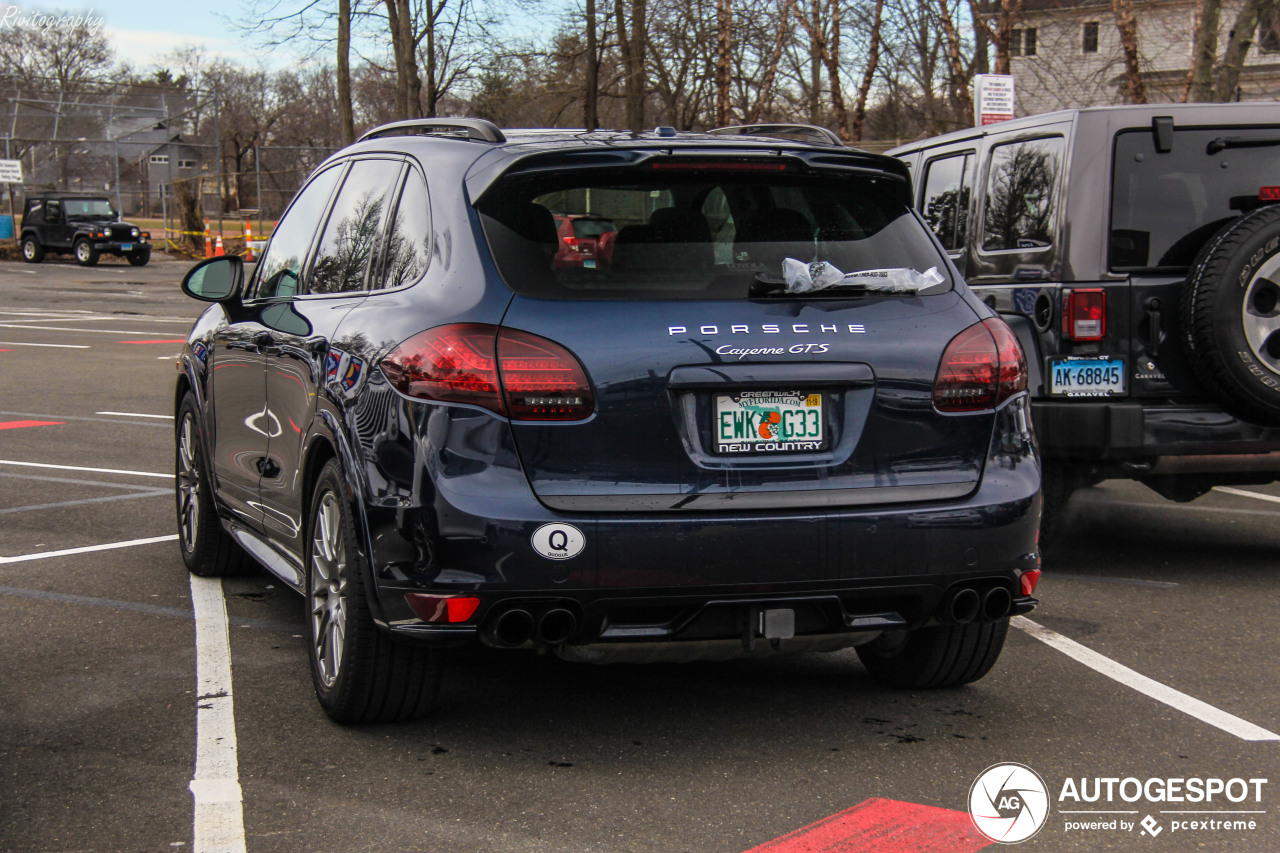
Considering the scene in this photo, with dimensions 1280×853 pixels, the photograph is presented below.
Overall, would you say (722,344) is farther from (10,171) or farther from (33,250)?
(10,171)

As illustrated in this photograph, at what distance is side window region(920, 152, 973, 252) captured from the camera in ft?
24.9

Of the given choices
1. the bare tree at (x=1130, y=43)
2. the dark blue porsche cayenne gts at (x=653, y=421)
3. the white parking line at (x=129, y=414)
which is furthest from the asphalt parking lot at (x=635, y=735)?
the bare tree at (x=1130, y=43)

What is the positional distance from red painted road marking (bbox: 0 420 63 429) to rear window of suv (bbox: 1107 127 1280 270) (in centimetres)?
867

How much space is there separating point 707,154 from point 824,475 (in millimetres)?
952

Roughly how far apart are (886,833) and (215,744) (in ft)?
6.34

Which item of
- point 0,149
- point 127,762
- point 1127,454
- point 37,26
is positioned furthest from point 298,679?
point 37,26

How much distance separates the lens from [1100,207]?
250 inches

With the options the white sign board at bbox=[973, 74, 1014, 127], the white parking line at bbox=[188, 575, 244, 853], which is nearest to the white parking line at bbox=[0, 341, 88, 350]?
the white sign board at bbox=[973, 74, 1014, 127]

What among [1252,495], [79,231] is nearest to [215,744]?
[1252,495]

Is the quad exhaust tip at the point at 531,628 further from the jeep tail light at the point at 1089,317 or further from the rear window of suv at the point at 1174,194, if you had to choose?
the rear window of suv at the point at 1174,194

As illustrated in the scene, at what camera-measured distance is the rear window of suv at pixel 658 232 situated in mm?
4020

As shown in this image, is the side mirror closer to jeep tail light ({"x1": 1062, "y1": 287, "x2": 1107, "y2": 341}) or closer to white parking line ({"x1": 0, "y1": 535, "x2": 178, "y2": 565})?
white parking line ({"x1": 0, "y1": 535, "x2": 178, "y2": 565})

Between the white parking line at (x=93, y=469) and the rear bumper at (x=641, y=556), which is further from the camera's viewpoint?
the white parking line at (x=93, y=469)

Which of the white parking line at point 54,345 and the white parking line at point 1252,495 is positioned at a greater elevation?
the white parking line at point 54,345
